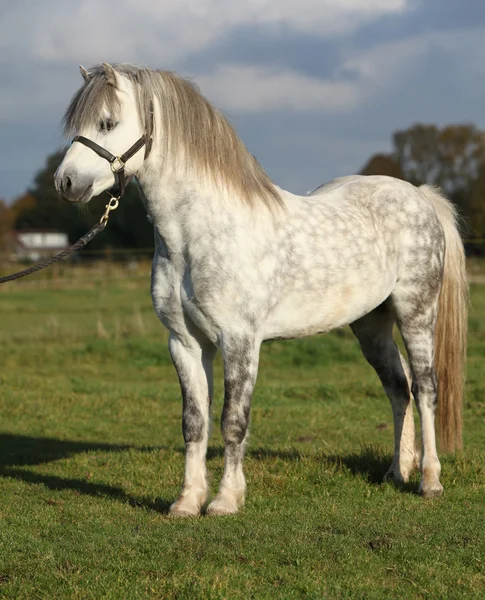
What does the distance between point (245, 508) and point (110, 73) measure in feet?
9.05

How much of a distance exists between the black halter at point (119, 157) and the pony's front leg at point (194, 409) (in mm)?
992

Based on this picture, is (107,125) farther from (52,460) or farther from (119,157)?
(52,460)

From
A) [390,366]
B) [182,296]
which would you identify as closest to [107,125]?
[182,296]

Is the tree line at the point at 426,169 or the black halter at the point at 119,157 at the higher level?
the tree line at the point at 426,169

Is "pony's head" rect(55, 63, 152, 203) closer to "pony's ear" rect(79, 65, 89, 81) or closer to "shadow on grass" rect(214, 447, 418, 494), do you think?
"pony's ear" rect(79, 65, 89, 81)

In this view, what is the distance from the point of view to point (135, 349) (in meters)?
13.7

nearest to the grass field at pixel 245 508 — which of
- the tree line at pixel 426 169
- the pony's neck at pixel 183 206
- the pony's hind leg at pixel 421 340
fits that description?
the pony's hind leg at pixel 421 340

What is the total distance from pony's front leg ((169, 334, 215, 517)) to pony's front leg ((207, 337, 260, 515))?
0.63ft

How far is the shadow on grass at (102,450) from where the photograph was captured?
594 cm

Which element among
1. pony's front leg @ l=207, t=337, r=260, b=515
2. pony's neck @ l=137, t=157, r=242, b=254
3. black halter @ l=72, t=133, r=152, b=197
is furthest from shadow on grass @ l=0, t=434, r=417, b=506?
black halter @ l=72, t=133, r=152, b=197

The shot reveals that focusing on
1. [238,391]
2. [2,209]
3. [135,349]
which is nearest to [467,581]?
[238,391]

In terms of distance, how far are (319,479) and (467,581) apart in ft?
7.29

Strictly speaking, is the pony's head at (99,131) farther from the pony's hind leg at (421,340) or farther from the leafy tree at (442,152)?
the leafy tree at (442,152)

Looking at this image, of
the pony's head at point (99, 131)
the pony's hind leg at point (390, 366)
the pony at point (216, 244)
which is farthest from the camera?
the pony's hind leg at point (390, 366)
